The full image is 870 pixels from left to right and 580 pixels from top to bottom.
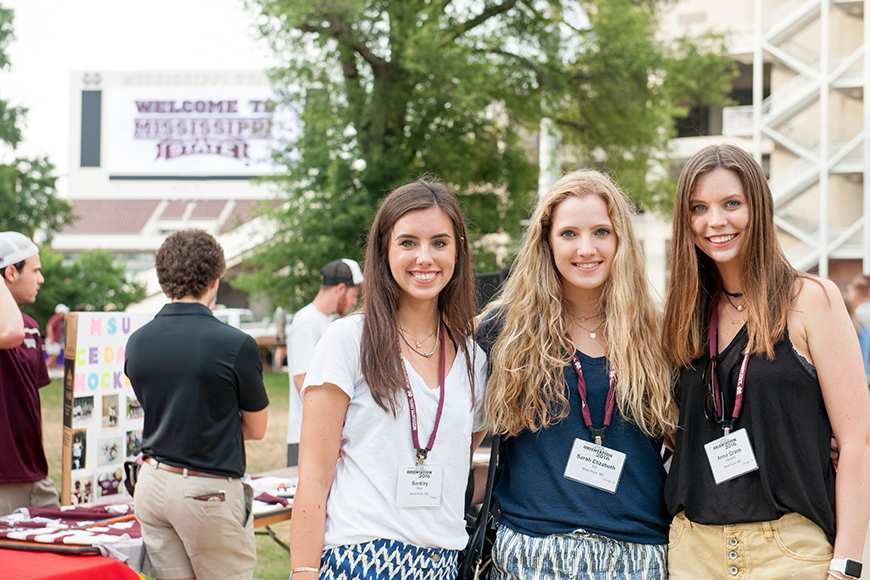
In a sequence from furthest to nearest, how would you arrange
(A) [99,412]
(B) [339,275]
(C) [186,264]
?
(B) [339,275]
(A) [99,412]
(C) [186,264]

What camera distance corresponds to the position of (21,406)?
10.3 feet

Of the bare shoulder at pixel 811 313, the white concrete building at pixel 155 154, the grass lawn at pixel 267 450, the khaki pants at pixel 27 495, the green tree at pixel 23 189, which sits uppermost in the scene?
the white concrete building at pixel 155 154

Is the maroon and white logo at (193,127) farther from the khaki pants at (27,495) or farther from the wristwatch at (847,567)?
the wristwatch at (847,567)

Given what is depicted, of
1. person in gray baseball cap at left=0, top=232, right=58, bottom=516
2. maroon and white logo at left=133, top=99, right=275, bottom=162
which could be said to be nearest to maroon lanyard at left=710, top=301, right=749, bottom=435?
person in gray baseball cap at left=0, top=232, right=58, bottom=516

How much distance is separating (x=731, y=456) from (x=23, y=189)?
63.3ft

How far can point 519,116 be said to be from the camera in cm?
1373

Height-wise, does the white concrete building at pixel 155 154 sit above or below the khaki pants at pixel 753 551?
above

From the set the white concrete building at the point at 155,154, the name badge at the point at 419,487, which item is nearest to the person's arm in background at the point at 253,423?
the name badge at the point at 419,487

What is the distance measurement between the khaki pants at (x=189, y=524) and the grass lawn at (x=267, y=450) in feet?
6.60

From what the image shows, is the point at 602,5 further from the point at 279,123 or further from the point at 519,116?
the point at 279,123

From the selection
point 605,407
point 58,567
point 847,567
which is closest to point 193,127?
point 58,567

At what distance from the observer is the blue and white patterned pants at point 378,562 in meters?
1.74

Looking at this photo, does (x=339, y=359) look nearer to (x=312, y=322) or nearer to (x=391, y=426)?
(x=391, y=426)

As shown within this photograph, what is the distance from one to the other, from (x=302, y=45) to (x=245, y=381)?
10471mm
